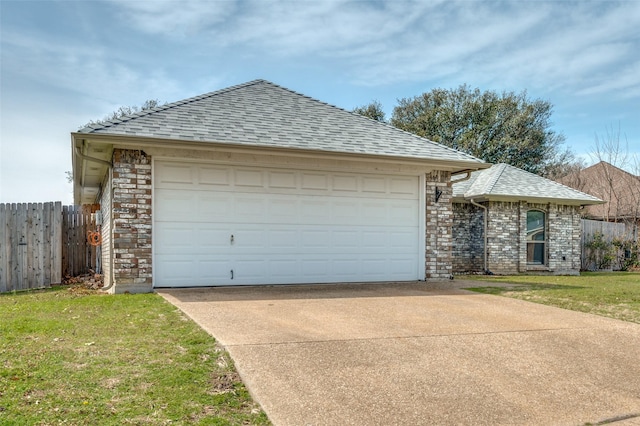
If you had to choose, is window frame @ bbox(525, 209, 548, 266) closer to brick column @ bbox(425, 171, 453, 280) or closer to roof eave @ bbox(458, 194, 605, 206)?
roof eave @ bbox(458, 194, 605, 206)

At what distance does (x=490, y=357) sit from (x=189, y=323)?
344cm

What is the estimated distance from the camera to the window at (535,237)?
1586 centimetres

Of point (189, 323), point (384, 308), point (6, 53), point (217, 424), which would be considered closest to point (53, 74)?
point (6, 53)

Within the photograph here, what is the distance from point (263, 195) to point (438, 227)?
13.5 ft

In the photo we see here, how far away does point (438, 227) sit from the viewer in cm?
1105

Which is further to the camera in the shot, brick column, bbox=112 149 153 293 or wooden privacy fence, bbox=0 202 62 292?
wooden privacy fence, bbox=0 202 62 292

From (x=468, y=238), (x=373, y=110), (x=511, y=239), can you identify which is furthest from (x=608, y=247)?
(x=373, y=110)

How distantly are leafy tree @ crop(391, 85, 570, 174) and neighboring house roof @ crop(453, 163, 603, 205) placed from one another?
11.8 meters

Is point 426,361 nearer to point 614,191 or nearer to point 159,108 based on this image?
point 159,108

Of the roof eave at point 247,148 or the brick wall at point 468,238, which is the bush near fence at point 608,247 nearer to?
the brick wall at point 468,238

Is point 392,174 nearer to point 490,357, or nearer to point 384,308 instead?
point 384,308

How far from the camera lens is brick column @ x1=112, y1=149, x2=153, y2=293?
8664mm

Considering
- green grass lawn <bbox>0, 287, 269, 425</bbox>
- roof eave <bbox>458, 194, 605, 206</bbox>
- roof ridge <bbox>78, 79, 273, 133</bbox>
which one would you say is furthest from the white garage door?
roof eave <bbox>458, 194, 605, 206</bbox>

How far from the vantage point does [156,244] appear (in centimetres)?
898
